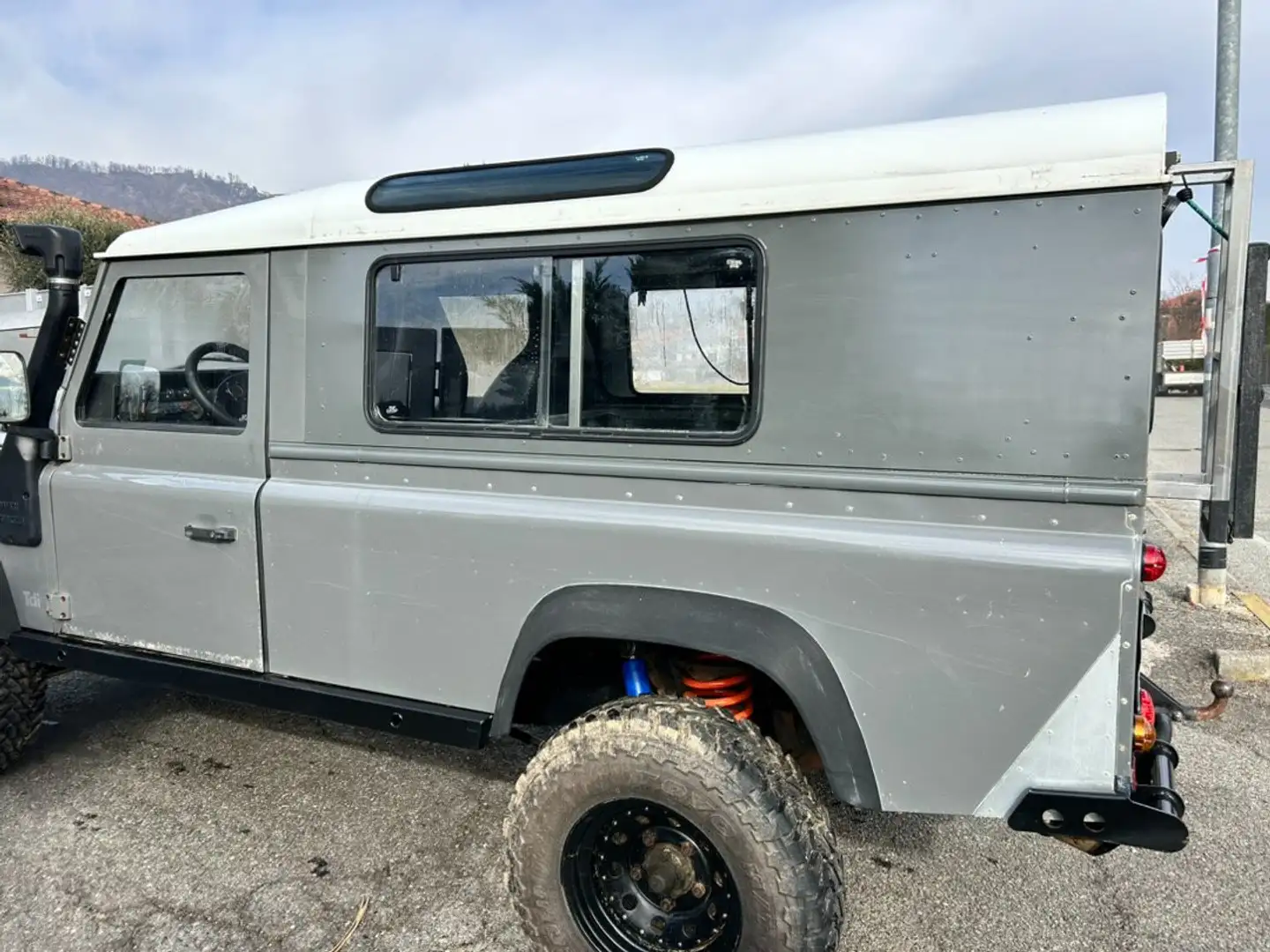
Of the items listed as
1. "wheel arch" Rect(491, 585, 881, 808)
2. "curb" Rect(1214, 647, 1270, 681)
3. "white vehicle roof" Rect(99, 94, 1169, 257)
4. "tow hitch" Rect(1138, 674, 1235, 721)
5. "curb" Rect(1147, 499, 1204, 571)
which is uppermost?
"white vehicle roof" Rect(99, 94, 1169, 257)

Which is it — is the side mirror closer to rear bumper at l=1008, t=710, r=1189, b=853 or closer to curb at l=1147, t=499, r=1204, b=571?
rear bumper at l=1008, t=710, r=1189, b=853

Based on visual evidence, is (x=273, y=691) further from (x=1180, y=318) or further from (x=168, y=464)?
(x=1180, y=318)

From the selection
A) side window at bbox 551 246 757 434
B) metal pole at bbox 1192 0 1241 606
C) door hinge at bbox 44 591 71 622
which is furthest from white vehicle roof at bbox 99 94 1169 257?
Answer: metal pole at bbox 1192 0 1241 606

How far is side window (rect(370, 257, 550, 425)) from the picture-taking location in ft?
8.38

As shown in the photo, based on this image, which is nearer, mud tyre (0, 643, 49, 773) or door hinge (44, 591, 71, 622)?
door hinge (44, 591, 71, 622)

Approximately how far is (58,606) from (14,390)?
2.69 feet

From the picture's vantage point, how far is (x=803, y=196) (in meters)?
2.16

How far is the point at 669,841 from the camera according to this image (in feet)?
7.66

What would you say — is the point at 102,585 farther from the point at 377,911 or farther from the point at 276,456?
the point at 377,911

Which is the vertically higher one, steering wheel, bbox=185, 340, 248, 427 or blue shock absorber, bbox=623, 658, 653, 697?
steering wheel, bbox=185, 340, 248, 427

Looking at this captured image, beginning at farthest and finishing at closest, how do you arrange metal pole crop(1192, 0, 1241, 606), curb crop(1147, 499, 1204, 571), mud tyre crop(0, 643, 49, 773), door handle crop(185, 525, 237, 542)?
curb crop(1147, 499, 1204, 571), metal pole crop(1192, 0, 1241, 606), mud tyre crop(0, 643, 49, 773), door handle crop(185, 525, 237, 542)

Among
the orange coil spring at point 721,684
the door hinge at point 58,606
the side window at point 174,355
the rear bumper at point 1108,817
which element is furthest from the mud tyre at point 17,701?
the rear bumper at point 1108,817

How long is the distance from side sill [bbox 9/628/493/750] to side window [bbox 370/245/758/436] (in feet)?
2.96

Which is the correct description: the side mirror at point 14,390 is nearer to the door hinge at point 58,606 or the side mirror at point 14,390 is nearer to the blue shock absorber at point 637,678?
the door hinge at point 58,606
